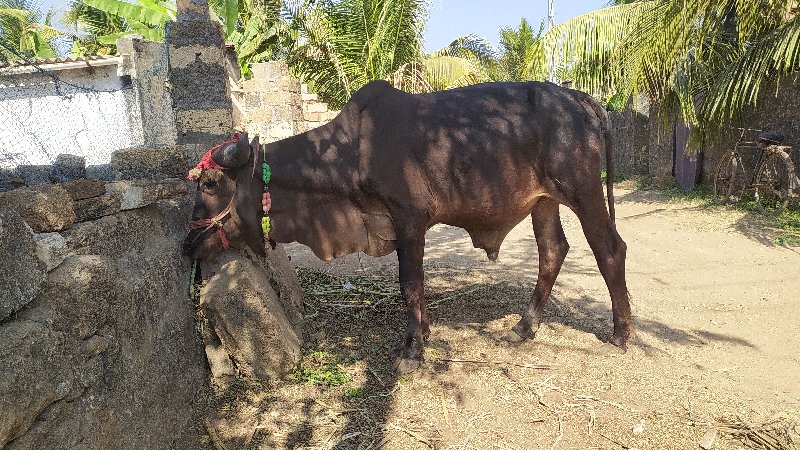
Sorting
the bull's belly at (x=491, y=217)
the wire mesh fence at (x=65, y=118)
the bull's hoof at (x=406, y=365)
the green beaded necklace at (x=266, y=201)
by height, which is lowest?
the bull's hoof at (x=406, y=365)

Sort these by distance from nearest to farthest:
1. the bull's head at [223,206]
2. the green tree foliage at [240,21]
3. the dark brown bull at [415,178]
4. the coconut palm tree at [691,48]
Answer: the bull's head at [223,206]
the dark brown bull at [415,178]
the coconut palm tree at [691,48]
the green tree foliage at [240,21]

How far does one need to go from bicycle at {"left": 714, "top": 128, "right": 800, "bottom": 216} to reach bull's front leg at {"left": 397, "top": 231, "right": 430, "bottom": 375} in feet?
23.1

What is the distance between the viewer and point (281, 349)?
3758 millimetres

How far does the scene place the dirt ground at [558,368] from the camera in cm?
322

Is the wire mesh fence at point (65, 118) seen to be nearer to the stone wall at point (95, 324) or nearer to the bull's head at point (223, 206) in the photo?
the bull's head at point (223, 206)

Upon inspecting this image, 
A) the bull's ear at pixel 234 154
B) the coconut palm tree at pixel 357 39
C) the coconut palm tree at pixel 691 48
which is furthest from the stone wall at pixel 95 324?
the coconut palm tree at pixel 357 39

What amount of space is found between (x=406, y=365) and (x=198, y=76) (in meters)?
3.04

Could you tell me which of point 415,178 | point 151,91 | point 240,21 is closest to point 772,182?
point 415,178

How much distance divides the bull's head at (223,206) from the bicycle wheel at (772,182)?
8.05 metres

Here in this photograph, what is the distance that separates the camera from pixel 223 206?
3959mm

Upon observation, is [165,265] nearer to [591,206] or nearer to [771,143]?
[591,206]

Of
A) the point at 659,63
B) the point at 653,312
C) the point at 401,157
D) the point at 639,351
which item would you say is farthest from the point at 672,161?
the point at 401,157

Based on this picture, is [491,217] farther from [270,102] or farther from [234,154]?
[270,102]

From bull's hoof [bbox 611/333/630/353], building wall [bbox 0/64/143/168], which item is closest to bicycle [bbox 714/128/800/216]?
bull's hoof [bbox 611/333/630/353]
